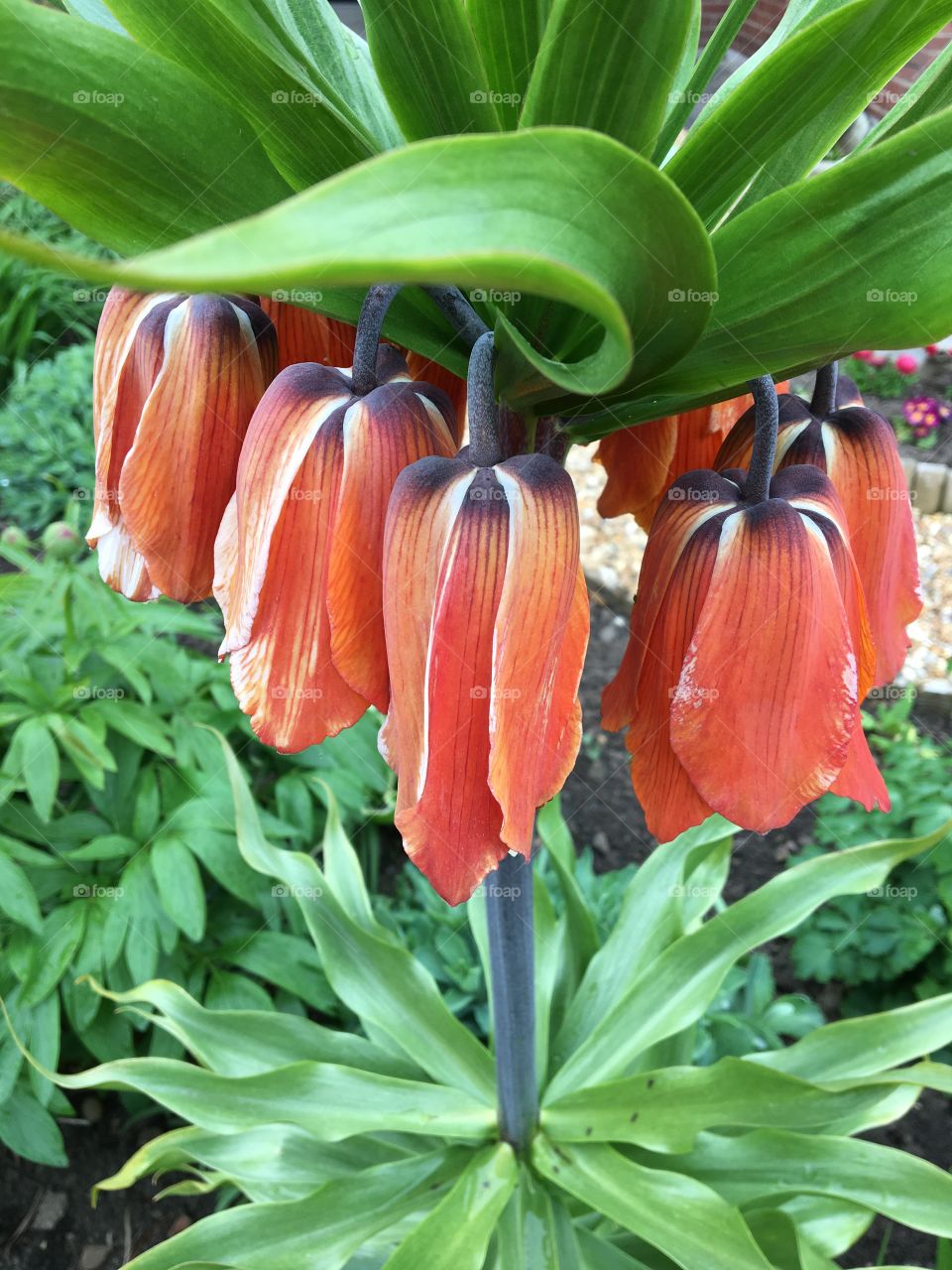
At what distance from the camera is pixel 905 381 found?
3.27 metres

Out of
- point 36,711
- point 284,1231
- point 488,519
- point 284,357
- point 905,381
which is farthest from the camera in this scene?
point 905,381

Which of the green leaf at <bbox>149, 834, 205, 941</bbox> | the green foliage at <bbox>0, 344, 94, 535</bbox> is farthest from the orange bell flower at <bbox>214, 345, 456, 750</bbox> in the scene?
the green foliage at <bbox>0, 344, 94, 535</bbox>

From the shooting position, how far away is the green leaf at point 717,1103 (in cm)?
88

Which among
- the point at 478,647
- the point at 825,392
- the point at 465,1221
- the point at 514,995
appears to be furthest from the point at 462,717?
the point at 465,1221

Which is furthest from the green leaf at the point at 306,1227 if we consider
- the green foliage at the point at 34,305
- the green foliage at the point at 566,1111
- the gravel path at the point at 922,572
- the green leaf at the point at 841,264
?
the green foliage at the point at 34,305

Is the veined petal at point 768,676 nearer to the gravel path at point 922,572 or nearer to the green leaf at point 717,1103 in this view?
the green leaf at point 717,1103

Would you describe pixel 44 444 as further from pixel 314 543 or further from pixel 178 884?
pixel 314 543

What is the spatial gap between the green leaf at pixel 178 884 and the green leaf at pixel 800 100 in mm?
995

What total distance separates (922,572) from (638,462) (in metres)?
2.26

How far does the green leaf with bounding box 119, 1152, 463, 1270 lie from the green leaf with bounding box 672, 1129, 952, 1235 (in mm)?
271

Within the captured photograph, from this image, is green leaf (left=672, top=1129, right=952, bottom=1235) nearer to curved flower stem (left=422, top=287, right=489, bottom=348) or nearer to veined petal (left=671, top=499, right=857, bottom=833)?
veined petal (left=671, top=499, right=857, bottom=833)

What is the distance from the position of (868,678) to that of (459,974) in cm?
119

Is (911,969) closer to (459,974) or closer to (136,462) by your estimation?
(459,974)

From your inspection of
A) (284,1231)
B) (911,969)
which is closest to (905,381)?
(911,969)
